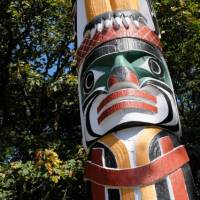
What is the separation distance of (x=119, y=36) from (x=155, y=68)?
0.57 m

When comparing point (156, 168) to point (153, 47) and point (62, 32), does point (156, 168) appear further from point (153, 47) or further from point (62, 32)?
point (62, 32)

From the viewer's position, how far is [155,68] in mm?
5316

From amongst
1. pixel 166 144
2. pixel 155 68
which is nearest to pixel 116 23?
pixel 155 68

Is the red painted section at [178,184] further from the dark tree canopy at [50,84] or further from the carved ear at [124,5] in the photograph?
the dark tree canopy at [50,84]

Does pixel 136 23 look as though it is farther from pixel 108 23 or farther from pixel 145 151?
pixel 145 151

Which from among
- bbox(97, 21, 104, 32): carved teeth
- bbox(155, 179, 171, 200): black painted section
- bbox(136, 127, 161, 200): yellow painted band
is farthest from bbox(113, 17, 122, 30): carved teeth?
bbox(155, 179, 171, 200): black painted section

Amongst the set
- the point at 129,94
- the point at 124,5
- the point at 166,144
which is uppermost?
the point at 124,5

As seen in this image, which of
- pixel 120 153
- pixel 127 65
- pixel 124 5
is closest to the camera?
pixel 120 153

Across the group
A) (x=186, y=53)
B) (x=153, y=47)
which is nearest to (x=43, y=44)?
(x=186, y=53)

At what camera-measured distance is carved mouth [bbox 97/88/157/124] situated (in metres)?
4.86

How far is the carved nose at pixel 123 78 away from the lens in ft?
16.3

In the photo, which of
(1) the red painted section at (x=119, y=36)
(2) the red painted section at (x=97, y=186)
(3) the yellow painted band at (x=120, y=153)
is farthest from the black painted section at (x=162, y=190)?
(1) the red painted section at (x=119, y=36)

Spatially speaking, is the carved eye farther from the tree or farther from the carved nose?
the tree

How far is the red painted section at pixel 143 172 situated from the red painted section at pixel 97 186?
6cm
